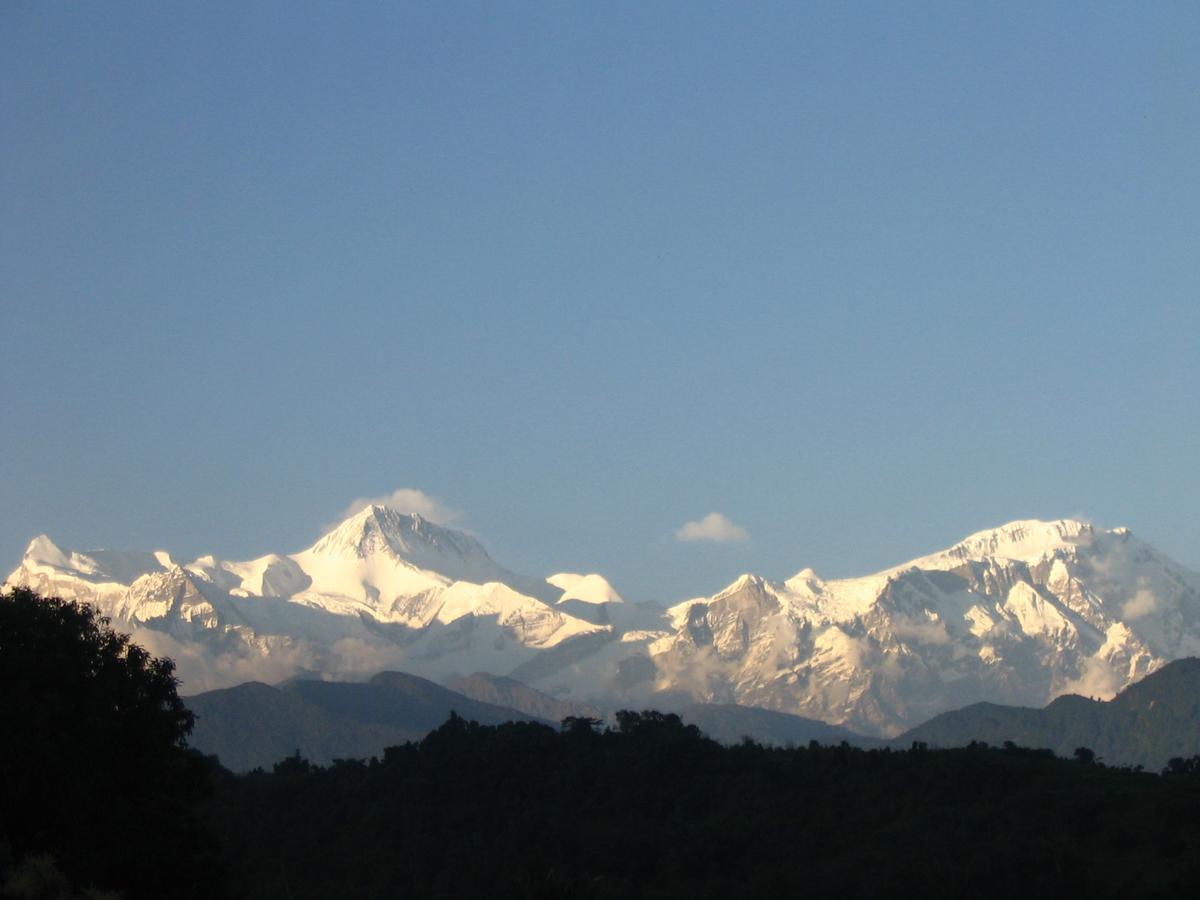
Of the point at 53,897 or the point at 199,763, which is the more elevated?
the point at 199,763

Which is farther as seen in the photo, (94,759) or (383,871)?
(383,871)

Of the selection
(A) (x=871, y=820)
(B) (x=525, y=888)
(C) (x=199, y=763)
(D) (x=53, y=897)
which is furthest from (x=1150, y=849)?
(D) (x=53, y=897)

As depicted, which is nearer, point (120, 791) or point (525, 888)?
point (120, 791)

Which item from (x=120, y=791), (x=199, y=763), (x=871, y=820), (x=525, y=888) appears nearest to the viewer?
(x=120, y=791)

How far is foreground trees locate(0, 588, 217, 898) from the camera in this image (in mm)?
87938

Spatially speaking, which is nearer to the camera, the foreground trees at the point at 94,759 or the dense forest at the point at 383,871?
the foreground trees at the point at 94,759

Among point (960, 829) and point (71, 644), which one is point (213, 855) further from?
point (960, 829)

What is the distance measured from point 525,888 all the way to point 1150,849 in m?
55.4

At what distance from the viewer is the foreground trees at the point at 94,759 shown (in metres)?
87.9

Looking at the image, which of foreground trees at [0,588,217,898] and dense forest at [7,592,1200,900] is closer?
foreground trees at [0,588,217,898]

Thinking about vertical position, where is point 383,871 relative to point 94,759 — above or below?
below

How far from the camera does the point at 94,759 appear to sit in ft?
302

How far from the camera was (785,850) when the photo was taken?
194375mm

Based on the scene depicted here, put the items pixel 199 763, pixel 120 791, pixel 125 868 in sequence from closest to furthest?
pixel 125 868, pixel 120 791, pixel 199 763
